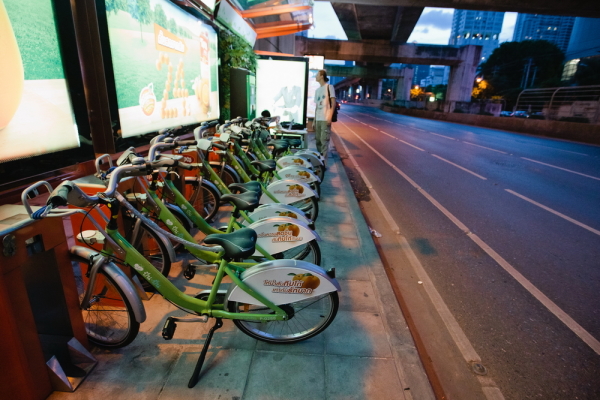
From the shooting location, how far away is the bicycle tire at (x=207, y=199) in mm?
4453

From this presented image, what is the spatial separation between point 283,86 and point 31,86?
8.42m

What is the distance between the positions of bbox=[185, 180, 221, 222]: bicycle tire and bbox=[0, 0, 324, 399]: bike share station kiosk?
108cm

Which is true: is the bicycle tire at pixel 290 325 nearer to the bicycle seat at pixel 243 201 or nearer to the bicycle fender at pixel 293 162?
the bicycle seat at pixel 243 201

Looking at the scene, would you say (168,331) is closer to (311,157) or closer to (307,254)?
(307,254)

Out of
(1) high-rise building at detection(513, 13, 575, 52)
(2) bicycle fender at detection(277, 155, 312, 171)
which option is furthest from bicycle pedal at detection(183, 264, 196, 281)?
(1) high-rise building at detection(513, 13, 575, 52)

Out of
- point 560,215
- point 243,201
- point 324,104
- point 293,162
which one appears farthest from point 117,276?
point 560,215

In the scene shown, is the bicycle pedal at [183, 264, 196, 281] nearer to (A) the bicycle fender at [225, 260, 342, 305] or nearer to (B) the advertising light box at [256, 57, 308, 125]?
(A) the bicycle fender at [225, 260, 342, 305]

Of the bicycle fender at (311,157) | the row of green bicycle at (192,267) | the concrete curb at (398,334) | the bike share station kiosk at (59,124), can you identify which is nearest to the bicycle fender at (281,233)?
the row of green bicycle at (192,267)

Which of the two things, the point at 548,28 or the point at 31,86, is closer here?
the point at 31,86

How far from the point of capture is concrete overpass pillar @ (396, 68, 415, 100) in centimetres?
5366

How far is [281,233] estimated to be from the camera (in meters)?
3.18

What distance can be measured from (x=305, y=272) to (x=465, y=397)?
1.48 meters

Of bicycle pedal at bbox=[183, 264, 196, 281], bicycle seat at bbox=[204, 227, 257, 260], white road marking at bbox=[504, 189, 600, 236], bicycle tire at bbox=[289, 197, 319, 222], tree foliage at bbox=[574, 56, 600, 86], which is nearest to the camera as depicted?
bicycle seat at bbox=[204, 227, 257, 260]

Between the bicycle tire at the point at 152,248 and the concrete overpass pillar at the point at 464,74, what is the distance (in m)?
37.8
